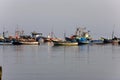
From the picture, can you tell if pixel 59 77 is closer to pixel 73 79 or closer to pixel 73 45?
pixel 73 79

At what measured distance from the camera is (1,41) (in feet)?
520

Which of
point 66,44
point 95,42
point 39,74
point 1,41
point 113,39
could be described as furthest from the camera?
point 95,42

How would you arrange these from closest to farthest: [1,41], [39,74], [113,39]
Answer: [39,74]
[1,41]
[113,39]

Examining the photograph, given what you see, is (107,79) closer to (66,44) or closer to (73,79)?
(73,79)

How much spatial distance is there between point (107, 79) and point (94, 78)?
1.30 m

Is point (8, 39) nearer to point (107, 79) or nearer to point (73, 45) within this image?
point (73, 45)

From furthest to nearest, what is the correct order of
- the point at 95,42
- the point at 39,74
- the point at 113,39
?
the point at 95,42
the point at 113,39
the point at 39,74

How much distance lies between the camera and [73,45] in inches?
5448

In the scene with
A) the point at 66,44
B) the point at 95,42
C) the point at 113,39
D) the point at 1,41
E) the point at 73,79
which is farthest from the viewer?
the point at 95,42

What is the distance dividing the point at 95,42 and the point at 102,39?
170 inches

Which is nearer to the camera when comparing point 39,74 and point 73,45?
point 39,74

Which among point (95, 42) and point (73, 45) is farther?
point (95, 42)

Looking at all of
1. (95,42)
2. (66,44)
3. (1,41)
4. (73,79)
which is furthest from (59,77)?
(95,42)

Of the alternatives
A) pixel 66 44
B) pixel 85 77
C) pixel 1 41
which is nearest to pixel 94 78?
pixel 85 77
